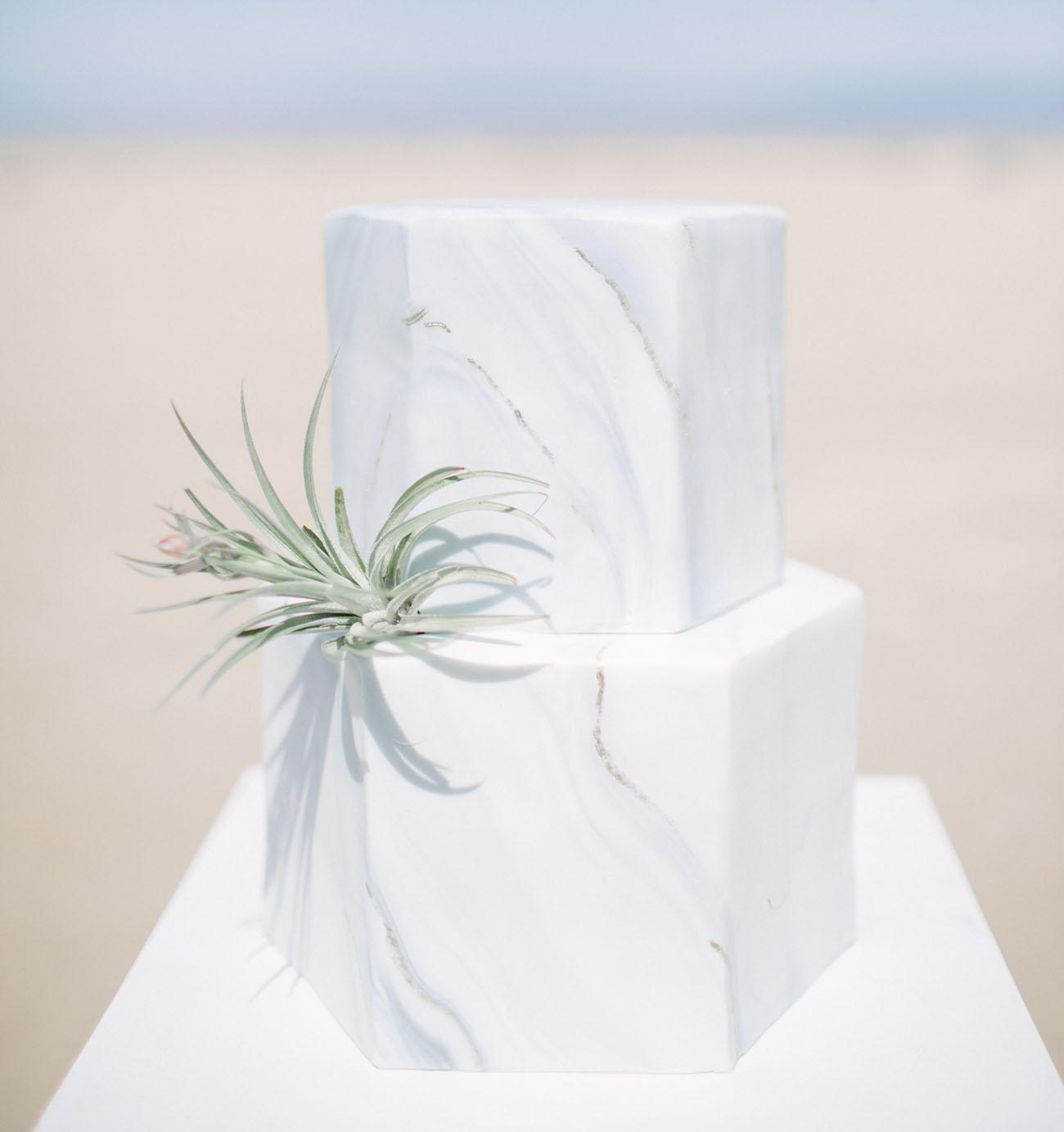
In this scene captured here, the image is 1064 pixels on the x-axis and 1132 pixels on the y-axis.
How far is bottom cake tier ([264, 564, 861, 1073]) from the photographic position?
1154 millimetres

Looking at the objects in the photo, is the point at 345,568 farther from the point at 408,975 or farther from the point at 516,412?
the point at 408,975

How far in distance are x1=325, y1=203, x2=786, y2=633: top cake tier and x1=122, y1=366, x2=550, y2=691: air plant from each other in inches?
1.3

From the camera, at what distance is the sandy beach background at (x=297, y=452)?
95.7 inches

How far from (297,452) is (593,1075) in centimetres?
284

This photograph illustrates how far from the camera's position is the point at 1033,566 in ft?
11.1

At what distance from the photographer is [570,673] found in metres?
1.14

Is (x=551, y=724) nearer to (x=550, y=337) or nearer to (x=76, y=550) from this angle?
(x=550, y=337)

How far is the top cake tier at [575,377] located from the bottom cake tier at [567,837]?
7cm

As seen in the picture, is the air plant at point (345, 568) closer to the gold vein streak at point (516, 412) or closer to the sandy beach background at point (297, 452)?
the gold vein streak at point (516, 412)

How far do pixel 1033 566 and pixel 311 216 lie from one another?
351cm

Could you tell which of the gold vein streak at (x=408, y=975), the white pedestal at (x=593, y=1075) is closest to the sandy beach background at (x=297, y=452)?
the white pedestal at (x=593, y=1075)

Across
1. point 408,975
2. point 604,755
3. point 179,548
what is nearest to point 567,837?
point 604,755

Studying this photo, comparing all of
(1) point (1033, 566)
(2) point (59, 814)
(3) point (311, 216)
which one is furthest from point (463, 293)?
(3) point (311, 216)

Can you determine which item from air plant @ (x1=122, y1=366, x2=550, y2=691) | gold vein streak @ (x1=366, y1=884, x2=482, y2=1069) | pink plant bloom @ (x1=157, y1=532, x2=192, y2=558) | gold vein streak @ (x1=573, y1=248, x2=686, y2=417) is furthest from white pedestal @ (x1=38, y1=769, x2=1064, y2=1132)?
gold vein streak @ (x1=573, y1=248, x2=686, y2=417)
